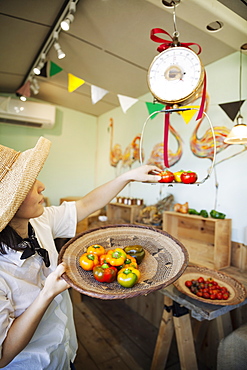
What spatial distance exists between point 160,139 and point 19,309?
2367mm

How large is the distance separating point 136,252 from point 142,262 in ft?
0.23

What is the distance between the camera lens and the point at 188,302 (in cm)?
141

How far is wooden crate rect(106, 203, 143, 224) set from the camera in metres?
3.01

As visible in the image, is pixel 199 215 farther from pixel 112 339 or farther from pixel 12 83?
pixel 12 83

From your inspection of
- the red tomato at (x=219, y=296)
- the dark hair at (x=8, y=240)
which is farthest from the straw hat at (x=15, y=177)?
the red tomato at (x=219, y=296)

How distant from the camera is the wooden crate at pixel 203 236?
6.28 feet

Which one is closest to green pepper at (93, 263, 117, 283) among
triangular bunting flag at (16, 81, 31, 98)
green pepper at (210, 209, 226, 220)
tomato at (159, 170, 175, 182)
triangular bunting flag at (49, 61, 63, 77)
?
tomato at (159, 170, 175, 182)

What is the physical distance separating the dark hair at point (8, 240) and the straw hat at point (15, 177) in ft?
0.38

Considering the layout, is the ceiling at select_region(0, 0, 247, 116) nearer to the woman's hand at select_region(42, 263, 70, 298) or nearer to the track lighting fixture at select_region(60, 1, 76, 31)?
the track lighting fixture at select_region(60, 1, 76, 31)

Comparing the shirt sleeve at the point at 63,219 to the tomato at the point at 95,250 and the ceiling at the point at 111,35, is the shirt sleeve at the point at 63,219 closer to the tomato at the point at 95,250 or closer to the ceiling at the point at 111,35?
the tomato at the point at 95,250


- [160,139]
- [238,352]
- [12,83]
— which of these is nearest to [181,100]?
[238,352]

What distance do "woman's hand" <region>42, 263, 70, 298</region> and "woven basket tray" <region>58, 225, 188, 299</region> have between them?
2 centimetres

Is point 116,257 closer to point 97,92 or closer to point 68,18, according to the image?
point 68,18

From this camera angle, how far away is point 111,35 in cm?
212
